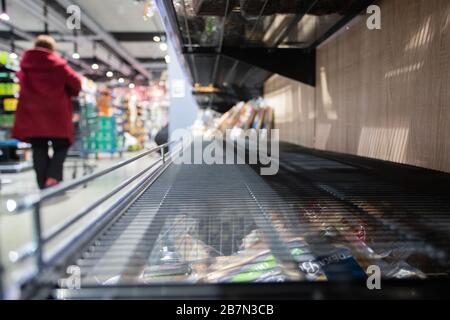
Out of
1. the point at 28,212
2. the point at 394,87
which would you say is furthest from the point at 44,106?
the point at 394,87

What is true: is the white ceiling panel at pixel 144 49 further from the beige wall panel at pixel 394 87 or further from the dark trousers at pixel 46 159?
the dark trousers at pixel 46 159

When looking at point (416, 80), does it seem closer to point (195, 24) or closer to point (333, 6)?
point (333, 6)

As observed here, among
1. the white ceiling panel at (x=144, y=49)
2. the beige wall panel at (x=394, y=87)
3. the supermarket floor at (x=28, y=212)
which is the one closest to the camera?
the supermarket floor at (x=28, y=212)

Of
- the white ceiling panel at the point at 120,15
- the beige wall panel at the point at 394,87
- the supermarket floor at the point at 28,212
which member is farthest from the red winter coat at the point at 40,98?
the white ceiling panel at the point at 120,15

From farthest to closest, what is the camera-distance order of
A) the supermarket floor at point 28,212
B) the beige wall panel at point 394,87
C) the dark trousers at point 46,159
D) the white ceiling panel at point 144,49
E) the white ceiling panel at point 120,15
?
the white ceiling panel at point 144,49
the white ceiling panel at point 120,15
the dark trousers at point 46,159
the beige wall panel at point 394,87
the supermarket floor at point 28,212

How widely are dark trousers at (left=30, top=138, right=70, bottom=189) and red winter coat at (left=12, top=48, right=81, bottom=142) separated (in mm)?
98

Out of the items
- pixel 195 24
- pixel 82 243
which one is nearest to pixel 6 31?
pixel 195 24

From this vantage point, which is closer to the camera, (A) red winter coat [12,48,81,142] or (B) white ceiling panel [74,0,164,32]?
(A) red winter coat [12,48,81,142]

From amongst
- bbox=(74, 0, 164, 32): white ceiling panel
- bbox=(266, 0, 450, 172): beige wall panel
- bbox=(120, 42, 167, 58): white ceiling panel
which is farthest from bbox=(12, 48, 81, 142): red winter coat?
bbox=(120, 42, 167, 58): white ceiling panel

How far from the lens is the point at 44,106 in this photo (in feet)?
11.2

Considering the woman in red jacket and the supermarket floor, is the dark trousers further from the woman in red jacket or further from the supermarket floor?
the supermarket floor

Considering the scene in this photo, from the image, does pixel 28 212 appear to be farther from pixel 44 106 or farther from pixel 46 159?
pixel 44 106

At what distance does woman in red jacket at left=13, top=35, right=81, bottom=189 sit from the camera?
338 centimetres

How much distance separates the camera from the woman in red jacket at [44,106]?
3385mm
